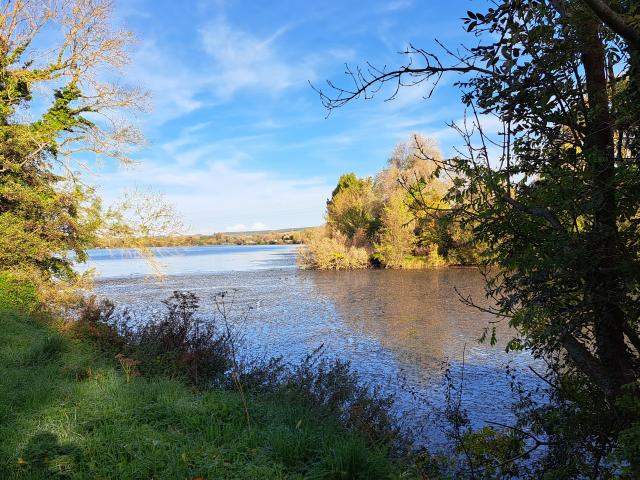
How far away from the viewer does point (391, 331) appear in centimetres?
1552

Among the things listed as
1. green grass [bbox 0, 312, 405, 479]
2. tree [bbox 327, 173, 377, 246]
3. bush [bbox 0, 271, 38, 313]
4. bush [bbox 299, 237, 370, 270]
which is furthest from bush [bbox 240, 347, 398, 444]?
tree [bbox 327, 173, 377, 246]

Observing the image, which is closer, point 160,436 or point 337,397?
point 160,436

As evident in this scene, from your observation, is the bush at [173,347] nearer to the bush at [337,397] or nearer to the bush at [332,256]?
the bush at [337,397]

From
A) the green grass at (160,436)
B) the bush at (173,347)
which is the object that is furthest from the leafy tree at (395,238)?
the green grass at (160,436)

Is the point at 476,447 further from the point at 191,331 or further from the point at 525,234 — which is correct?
the point at 191,331

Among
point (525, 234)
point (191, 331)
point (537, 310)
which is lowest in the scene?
point (191, 331)

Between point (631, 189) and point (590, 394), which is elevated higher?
point (631, 189)

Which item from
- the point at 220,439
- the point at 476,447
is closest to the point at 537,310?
the point at 476,447

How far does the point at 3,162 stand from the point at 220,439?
13.8 meters

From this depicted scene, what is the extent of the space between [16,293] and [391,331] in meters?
11.6

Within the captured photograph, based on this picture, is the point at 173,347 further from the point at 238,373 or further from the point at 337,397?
the point at 337,397

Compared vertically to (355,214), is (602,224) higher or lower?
lower

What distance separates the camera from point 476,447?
515 cm

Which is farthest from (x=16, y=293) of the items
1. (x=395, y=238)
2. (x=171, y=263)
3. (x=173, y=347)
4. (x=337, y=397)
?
(x=171, y=263)
